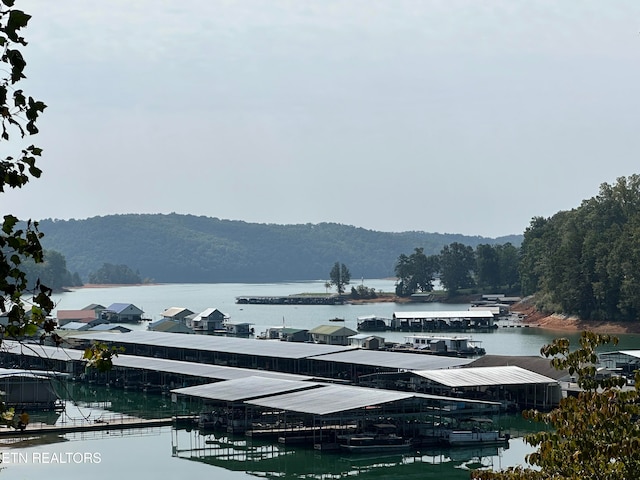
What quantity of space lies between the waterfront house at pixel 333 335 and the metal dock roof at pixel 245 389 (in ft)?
121

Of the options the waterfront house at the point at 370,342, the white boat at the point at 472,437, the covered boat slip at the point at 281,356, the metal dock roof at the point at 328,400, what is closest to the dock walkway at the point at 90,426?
the metal dock roof at the point at 328,400

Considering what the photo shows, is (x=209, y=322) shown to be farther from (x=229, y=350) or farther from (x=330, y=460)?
(x=330, y=460)

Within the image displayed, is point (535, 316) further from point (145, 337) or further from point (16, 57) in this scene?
point (16, 57)

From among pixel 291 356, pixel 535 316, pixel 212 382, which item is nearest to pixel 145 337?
pixel 291 356

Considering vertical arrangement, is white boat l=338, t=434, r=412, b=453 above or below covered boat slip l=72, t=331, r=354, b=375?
below

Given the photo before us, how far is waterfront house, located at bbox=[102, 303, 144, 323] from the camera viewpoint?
117688 millimetres

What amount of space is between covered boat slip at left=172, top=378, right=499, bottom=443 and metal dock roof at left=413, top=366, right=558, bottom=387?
3.60 m

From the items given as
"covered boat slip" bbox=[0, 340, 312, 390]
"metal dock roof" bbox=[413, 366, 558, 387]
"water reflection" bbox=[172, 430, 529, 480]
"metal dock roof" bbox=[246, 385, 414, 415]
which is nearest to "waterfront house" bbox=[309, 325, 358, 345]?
"covered boat slip" bbox=[0, 340, 312, 390]

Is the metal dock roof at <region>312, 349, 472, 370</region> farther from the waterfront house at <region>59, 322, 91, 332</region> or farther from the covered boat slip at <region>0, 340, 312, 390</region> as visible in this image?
the waterfront house at <region>59, 322, 91, 332</region>

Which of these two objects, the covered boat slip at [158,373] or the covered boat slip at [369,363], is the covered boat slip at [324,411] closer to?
the covered boat slip at [158,373]

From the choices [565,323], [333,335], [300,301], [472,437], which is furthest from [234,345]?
[300,301]

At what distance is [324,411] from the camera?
3719 centimetres

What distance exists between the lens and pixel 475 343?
8262 cm

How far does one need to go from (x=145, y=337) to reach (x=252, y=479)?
40274 millimetres
